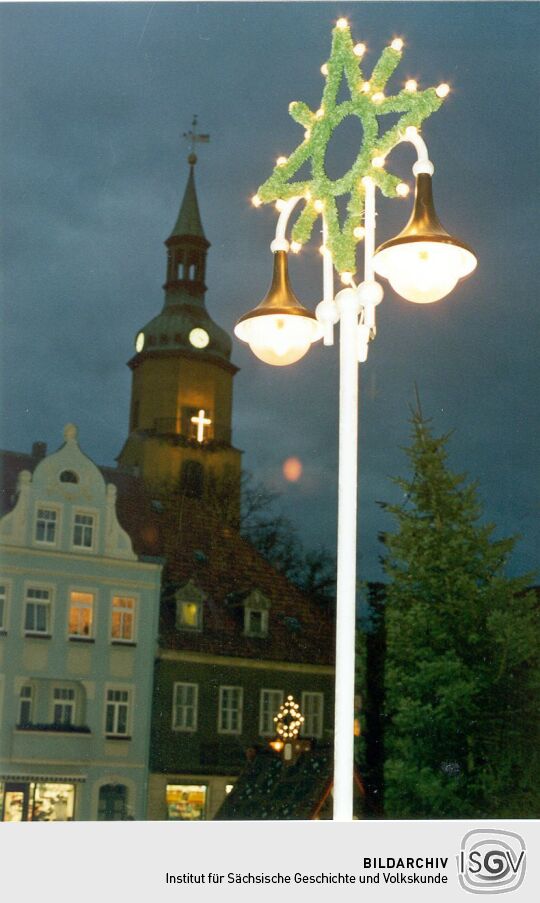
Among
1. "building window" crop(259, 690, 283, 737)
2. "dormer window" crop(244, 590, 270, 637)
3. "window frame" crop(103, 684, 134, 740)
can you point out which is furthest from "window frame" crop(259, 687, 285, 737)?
"window frame" crop(103, 684, 134, 740)

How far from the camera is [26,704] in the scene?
6.16m

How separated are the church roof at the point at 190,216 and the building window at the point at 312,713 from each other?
3.43m

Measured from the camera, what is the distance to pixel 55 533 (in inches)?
257

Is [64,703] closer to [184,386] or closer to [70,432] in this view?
[70,432]

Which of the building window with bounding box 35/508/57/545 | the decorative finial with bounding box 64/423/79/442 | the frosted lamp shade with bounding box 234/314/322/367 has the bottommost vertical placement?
the frosted lamp shade with bounding box 234/314/322/367

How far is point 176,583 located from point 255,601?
59 cm

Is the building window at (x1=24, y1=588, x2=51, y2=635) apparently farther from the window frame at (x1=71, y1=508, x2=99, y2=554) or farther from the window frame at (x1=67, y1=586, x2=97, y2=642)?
the window frame at (x1=71, y1=508, x2=99, y2=554)

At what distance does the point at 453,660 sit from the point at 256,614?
6.12ft

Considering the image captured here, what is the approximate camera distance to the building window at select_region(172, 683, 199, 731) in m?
6.44

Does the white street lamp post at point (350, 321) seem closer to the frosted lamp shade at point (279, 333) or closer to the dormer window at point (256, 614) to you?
the frosted lamp shade at point (279, 333)

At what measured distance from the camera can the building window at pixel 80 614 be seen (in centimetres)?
639

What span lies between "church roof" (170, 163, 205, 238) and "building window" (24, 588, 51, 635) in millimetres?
2939
